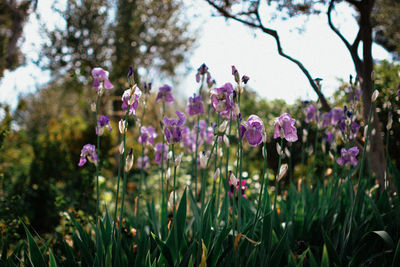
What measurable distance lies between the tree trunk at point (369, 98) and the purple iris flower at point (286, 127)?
1783 mm

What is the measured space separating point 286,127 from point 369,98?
6.58 ft

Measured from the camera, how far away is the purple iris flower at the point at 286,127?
1.49 m

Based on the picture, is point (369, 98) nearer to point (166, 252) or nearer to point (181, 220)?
point (181, 220)

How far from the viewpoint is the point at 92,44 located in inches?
341

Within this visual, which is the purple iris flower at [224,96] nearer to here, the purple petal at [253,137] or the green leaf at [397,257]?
the purple petal at [253,137]

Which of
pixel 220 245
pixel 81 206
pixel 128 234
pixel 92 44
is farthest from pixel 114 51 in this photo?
pixel 220 245

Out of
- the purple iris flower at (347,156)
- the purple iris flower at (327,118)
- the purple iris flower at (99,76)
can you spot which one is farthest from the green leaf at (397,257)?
the purple iris flower at (99,76)

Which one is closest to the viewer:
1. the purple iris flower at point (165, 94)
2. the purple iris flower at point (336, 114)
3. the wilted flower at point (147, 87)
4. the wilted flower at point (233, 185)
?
the wilted flower at point (233, 185)

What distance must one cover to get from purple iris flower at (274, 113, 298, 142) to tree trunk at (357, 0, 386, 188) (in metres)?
1.78

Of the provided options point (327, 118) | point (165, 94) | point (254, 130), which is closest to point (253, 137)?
point (254, 130)

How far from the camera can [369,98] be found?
120 inches

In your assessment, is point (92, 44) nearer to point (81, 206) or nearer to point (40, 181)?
point (40, 181)

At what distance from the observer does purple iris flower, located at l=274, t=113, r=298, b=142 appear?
4.89 feet

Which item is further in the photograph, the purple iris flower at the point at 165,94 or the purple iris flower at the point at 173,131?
the purple iris flower at the point at 165,94
